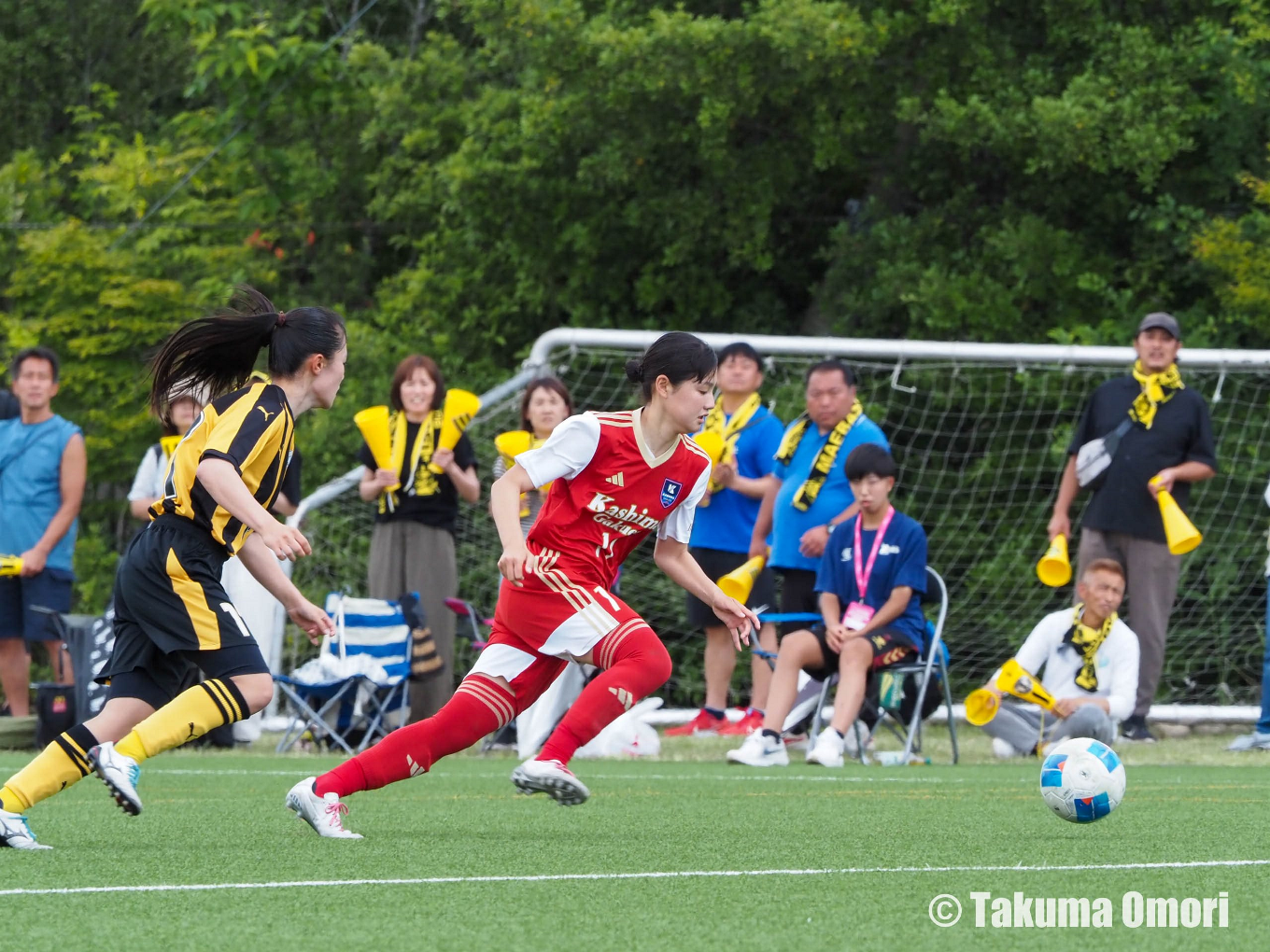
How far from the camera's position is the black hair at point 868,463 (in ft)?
28.5

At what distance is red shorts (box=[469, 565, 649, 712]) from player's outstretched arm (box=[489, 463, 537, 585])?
0.08m

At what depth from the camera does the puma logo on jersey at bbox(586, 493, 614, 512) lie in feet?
17.2

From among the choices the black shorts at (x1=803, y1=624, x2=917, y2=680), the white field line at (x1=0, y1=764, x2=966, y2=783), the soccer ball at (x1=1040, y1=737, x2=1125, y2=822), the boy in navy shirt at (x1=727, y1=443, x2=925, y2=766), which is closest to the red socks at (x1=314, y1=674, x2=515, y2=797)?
the soccer ball at (x1=1040, y1=737, x2=1125, y2=822)

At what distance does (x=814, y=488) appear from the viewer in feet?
30.8

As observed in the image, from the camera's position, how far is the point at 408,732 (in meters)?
5.04

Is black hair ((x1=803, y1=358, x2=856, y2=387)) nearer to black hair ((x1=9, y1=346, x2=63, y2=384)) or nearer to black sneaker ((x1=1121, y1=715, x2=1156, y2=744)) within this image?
black sneaker ((x1=1121, y1=715, x2=1156, y2=744))

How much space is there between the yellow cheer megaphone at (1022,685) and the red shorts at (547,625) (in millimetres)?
3758

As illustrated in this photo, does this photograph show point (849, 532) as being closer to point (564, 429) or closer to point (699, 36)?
point (564, 429)

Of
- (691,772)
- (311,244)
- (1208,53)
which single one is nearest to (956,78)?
(1208,53)

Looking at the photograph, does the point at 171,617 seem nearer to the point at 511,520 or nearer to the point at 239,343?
the point at 239,343

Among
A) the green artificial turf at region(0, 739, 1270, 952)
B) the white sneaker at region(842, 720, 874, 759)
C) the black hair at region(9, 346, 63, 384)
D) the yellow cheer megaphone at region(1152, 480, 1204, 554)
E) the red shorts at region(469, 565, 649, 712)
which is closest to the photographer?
the green artificial turf at region(0, 739, 1270, 952)

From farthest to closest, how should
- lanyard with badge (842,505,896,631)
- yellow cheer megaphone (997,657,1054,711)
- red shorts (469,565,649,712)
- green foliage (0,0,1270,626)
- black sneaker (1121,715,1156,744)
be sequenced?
1. green foliage (0,0,1270,626)
2. black sneaker (1121,715,1156,744)
3. lanyard with badge (842,505,896,631)
4. yellow cheer megaphone (997,657,1054,711)
5. red shorts (469,565,649,712)

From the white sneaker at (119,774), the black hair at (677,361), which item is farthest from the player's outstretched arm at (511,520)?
the white sneaker at (119,774)

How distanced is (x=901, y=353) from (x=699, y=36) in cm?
345
